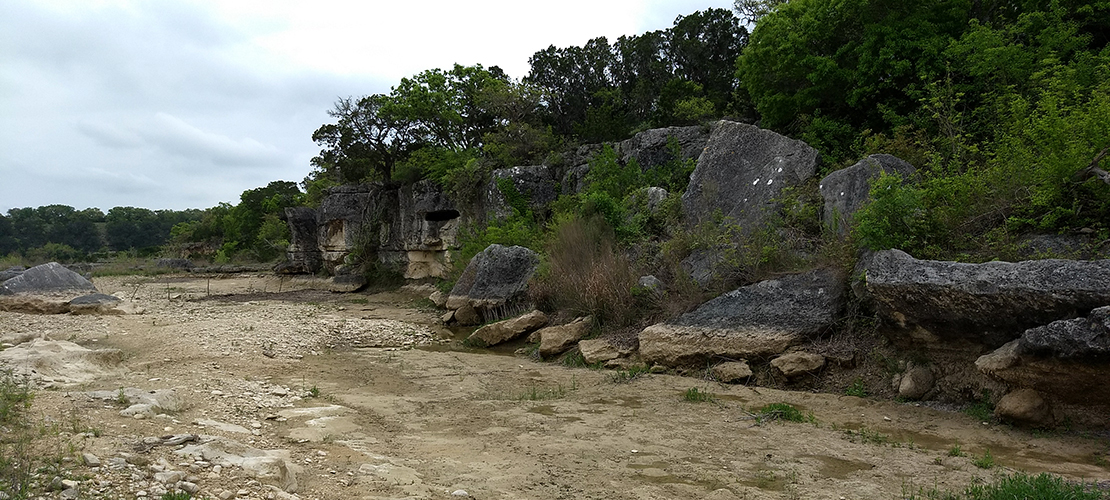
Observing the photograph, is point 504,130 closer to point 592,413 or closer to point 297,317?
point 297,317

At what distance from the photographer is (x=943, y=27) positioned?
1322 cm

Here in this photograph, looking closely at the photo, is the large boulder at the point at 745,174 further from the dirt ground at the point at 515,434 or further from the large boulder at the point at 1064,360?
the large boulder at the point at 1064,360

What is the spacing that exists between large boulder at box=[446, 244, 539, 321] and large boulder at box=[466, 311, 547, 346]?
1.59 meters

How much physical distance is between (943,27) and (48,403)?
53.8 ft

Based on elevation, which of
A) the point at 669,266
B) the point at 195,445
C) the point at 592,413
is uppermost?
the point at 669,266

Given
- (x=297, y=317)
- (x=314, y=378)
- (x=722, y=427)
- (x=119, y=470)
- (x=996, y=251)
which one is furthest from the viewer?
(x=297, y=317)

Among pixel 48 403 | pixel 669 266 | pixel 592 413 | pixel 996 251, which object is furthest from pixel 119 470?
pixel 669 266

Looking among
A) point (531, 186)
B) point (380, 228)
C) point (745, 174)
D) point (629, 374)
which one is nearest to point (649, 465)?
point (629, 374)

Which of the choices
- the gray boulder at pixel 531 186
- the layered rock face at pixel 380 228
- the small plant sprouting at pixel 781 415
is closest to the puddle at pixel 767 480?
the small plant sprouting at pixel 781 415

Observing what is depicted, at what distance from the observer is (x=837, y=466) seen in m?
5.32

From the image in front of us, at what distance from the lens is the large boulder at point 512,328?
522 inches

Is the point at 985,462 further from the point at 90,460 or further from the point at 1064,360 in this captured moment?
the point at 90,460

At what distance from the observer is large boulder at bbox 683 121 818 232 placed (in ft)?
38.8

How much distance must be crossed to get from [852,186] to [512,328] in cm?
727
